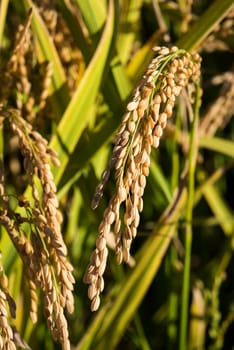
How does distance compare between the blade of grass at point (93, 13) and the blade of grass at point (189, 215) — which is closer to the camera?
the blade of grass at point (189, 215)

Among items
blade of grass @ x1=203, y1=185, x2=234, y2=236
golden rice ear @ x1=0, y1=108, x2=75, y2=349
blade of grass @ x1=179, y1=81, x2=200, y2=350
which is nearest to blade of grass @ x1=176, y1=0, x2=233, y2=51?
blade of grass @ x1=179, y1=81, x2=200, y2=350

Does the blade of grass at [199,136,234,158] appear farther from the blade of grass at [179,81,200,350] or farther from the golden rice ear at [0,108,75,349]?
the golden rice ear at [0,108,75,349]

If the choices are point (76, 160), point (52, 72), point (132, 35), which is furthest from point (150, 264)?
point (132, 35)

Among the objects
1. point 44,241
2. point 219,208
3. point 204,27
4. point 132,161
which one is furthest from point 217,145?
point 132,161

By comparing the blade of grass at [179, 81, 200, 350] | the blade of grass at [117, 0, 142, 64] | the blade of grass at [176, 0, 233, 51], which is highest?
the blade of grass at [176, 0, 233, 51]

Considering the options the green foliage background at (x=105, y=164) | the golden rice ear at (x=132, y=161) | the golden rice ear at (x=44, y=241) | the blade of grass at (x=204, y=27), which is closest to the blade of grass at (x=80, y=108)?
the green foliage background at (x=105, y=164)

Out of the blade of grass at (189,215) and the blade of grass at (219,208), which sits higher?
the blade of grass at (189,215)

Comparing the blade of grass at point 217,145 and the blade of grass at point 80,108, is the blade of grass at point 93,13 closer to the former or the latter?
the blade of grass at point 80,108
